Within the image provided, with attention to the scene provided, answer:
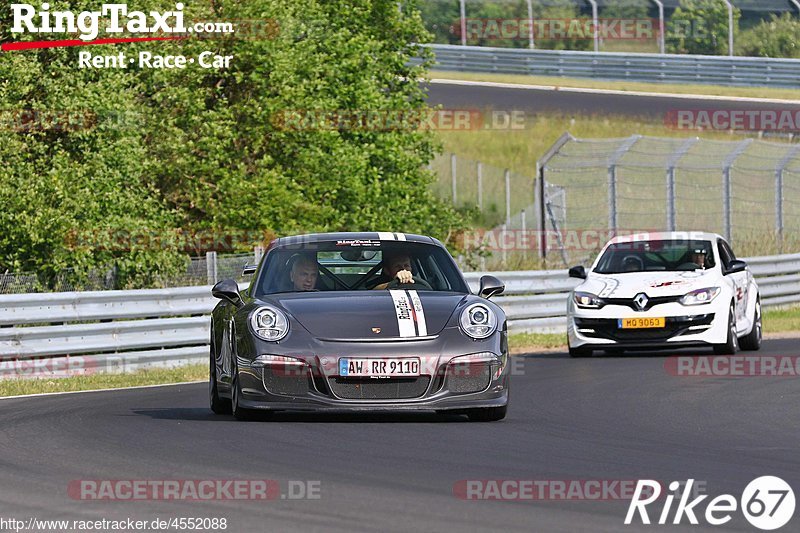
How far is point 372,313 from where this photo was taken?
1041cm

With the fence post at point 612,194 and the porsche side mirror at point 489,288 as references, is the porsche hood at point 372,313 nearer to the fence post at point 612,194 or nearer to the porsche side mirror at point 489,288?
the porsche side mirror at point 489,288

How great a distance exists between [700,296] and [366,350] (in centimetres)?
848

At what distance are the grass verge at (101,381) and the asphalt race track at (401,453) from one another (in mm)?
1728

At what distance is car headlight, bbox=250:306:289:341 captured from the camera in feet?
34.1

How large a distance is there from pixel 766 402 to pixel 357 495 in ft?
19.8

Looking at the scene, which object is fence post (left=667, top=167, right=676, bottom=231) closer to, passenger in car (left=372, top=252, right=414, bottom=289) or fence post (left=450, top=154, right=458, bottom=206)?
fence post (left=450, top=154, right=458, bottom=206)

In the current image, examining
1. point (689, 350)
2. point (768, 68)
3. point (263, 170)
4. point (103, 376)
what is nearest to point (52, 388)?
point (103, 376)

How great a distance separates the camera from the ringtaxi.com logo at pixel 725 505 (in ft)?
21.7

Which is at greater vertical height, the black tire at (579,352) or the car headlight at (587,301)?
the car headlight at (587,301)

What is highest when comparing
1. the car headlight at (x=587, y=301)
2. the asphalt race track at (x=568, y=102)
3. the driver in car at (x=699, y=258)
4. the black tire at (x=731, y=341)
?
the asphalt race track at (x=568, y=102)

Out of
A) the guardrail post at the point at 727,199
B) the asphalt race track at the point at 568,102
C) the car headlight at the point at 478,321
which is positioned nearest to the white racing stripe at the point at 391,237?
the car headlight at the point at 478,321

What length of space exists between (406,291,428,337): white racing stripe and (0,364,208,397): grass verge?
5434 millimetres

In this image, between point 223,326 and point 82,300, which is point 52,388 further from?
point 223,326

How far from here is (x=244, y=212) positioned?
25438 millimetres
